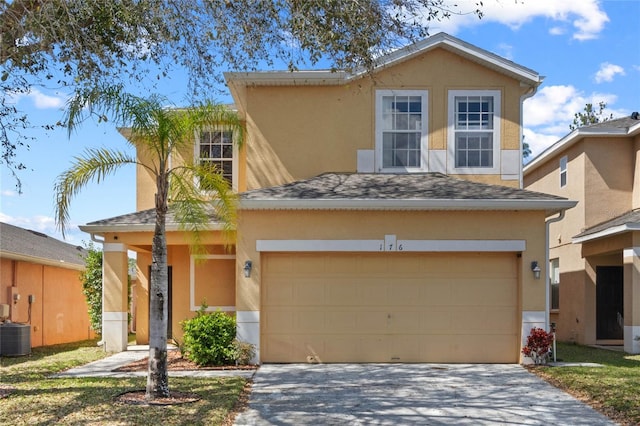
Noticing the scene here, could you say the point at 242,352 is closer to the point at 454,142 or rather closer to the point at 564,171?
the point at 454,142

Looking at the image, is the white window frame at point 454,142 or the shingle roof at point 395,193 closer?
the shingle roof at point 395,193

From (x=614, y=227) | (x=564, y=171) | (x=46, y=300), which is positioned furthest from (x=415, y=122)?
(x=46, y=300)

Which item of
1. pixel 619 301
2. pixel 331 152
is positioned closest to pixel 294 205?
pixel 331 152

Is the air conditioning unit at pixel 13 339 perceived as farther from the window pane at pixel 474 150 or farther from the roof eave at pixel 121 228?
the window pane at pixel 474 150

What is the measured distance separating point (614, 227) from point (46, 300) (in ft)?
54.3

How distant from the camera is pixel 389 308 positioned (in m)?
14.0

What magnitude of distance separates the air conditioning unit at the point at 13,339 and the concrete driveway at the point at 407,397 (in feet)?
22.0

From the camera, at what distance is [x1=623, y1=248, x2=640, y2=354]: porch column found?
643 inches

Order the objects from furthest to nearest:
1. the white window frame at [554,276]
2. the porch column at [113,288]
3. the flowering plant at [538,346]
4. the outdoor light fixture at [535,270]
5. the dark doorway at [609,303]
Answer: the white window frame at [554,276]
the dark doorway at [609,303]
the porch column at [113,288]
the outdoor light fixture at [535,270]
the flowering plant at [538,346]

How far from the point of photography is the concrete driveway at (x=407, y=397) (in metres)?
9.15

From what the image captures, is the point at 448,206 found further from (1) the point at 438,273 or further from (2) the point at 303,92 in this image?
(2) the point at 303,92

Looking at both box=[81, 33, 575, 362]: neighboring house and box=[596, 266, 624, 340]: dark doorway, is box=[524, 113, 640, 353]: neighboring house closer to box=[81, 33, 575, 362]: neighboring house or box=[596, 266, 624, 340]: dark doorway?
box=[596, 266, 624, 340]: dark doorway

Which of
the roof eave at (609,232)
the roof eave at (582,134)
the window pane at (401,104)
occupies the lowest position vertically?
the roof eave at (609,232)

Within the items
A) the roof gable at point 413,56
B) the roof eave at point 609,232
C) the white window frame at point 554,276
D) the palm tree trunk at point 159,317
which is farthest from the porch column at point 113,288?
the white window frame at point 554,276
